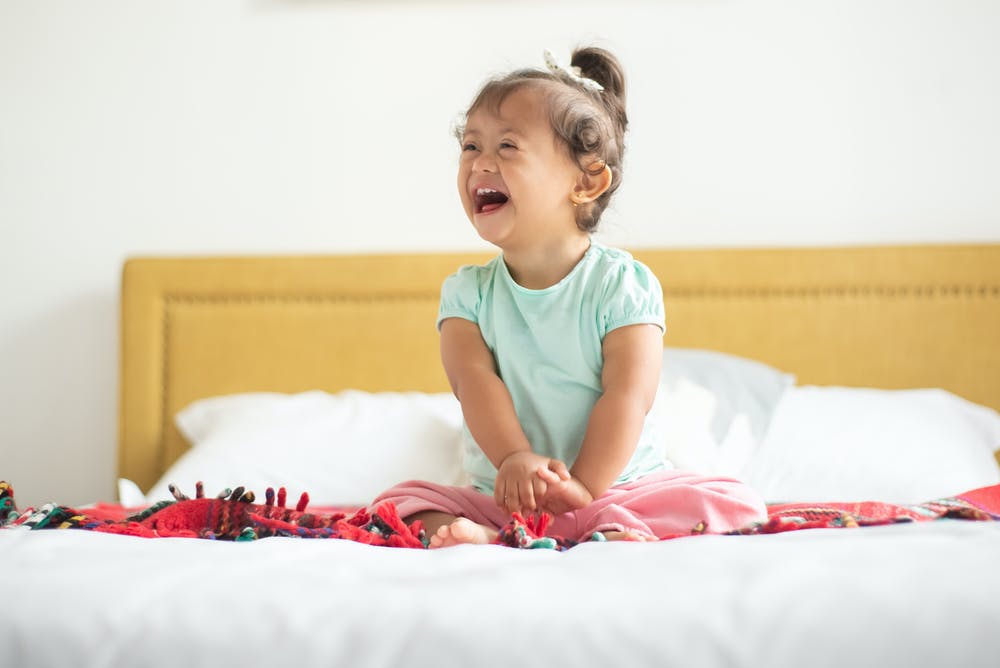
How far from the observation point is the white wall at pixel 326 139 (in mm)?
2396

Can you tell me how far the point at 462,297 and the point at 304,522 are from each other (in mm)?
404

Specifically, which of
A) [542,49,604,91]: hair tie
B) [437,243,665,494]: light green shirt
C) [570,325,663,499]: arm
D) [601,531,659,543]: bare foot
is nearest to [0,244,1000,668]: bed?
[601,531,659,543]: bare foot

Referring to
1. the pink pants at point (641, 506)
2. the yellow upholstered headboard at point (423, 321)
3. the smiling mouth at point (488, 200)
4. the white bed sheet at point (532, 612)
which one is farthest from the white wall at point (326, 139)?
the white bed sheet at point (532, 612)

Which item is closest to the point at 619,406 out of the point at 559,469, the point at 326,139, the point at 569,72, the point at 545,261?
the point at 559,469

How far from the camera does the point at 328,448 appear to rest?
6.27ft

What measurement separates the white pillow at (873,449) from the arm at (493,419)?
2.34 ft

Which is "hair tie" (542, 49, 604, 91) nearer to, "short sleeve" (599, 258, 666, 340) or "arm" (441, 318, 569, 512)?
"short sleeve" (599, 258, 666, 340)

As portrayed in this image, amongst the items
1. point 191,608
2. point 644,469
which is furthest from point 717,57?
point 191,608

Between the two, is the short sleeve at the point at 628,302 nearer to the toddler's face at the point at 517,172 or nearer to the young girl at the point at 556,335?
the young girl at the point at 556,335

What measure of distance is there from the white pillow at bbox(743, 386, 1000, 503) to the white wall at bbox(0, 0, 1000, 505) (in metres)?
0.57

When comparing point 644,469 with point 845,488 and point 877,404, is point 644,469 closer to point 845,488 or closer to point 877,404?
point 845,488

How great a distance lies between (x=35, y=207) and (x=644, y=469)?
72.2 inches

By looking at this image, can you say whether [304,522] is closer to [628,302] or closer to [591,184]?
[628,302]

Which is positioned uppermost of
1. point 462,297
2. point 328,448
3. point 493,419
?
point 462,297
